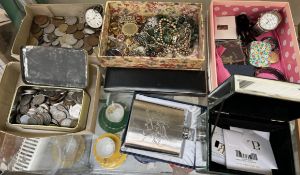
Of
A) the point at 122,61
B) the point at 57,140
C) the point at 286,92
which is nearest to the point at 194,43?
the point at 122,61

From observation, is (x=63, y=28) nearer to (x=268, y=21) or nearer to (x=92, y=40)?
(x=92, y=40)

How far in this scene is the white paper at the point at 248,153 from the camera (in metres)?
1.08

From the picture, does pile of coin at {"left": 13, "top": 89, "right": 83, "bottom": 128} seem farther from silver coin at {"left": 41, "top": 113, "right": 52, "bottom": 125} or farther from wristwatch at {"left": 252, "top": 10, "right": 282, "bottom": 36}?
wristwatch at {"left": 252, "top": 10, "right": 282, "bottom": 36}

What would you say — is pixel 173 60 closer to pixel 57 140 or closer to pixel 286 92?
pixel 286 92

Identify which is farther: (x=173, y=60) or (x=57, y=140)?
(x=57, y=140)

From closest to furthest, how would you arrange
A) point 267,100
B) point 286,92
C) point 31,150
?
1. point 286,92
2. point 267,100
3. point 31,150

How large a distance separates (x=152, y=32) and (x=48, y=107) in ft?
1.67

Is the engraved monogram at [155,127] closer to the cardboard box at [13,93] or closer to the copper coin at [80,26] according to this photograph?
the cardboard box at [13,93]

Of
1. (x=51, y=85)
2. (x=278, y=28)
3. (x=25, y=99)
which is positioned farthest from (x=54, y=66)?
(x=278, y=28)

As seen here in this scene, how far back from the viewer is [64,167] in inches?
48.0

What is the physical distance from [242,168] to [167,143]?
28 cm

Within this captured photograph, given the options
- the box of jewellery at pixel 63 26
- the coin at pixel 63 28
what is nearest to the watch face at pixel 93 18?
the box of jewellery at pixel 63 26

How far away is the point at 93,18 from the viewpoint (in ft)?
4.04

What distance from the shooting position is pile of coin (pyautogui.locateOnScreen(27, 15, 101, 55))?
49.7 inches
